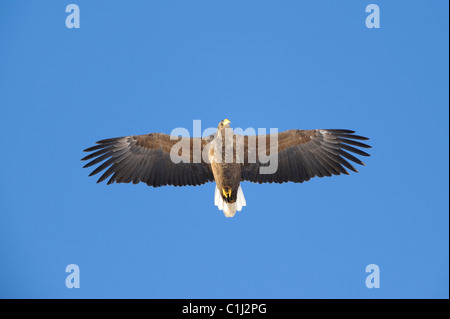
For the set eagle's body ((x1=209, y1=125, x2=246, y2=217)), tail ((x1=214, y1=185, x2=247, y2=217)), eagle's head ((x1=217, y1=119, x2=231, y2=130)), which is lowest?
tail ((x1=214, y1=185, x2=247, y2=217))

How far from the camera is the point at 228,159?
10.9m

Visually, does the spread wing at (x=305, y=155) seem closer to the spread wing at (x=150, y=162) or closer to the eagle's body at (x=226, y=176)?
the eagle's body at (x=226, y=176)

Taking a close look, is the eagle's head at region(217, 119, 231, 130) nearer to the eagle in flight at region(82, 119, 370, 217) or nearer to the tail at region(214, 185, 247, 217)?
the eagle in flight at region(82, 119, 370, 217)

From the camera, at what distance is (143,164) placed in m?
11.6

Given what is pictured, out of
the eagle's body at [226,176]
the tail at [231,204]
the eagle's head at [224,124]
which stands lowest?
the tail at [231,204]

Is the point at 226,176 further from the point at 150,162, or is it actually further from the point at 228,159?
the point at 150,162

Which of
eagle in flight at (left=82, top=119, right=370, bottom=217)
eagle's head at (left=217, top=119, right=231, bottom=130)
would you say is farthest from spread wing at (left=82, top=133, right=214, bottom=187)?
eagle's head at (left=217, top=119, right=231, bottom=130)

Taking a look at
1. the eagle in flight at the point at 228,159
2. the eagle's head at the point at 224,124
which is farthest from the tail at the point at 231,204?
the eagle's head at the point at 224,124

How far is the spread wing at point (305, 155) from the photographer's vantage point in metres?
11.1

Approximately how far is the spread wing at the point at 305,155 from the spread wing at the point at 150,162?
1014 mm

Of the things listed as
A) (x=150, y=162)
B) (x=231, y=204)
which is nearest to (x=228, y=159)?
(x=231, y=204)

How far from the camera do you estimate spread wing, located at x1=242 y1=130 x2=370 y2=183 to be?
11109 millimetres

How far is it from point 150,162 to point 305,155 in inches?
127
